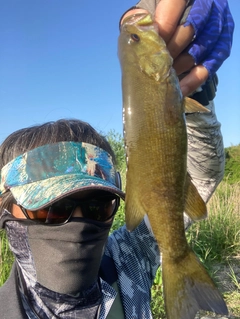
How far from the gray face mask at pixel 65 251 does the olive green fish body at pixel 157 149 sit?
601 mm

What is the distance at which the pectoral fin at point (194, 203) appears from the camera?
1.47 metres

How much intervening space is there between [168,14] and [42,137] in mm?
1046

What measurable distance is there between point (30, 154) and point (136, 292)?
3.46ft

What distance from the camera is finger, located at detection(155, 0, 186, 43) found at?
1.60 metres

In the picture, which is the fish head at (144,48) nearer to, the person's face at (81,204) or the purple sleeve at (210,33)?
the purple sleeve at (210,33)

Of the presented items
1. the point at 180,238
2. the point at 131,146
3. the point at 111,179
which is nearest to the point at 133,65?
the point at 131,146

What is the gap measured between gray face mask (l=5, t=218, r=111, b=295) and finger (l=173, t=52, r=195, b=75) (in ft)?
3.07

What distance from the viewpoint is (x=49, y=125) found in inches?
91.7

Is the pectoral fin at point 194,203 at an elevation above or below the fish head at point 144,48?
below

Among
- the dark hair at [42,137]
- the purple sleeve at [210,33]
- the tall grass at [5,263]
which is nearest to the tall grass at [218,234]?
the tall grass at [5,263]

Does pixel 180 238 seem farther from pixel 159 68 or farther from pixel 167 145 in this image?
pixel 159 68

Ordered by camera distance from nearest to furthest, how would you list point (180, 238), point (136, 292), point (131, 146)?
point (131, 146), point (180, 238), point (136, 292)

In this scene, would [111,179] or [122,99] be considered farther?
[111,179]

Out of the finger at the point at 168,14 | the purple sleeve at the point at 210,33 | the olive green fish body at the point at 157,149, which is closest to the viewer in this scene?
the olive green fish body at the point at 157,149
